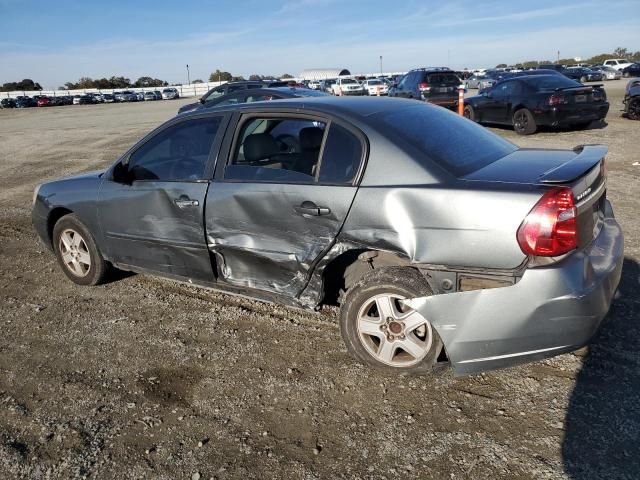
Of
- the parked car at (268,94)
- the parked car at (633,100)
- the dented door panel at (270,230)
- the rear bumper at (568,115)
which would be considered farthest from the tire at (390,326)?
the parked car at (633,100)

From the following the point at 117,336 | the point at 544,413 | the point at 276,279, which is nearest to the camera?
the point at 544,413

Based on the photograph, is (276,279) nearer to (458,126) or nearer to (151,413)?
(151,413)

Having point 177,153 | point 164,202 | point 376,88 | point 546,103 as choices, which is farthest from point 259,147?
point 376,88

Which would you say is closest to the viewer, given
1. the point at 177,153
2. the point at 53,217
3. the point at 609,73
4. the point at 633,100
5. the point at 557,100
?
the point at 177,153

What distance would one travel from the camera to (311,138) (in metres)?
3.66

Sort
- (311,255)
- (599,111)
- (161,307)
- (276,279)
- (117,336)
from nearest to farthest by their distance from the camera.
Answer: (311,255), (276,279), (117,336), (161,307), (599,111)

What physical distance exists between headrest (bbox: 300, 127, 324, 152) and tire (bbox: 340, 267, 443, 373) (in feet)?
3.12

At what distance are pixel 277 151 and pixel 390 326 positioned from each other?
1.51 m

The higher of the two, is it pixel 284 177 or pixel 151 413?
pixel 284 177

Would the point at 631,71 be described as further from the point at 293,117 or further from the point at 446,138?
the point at 293,117

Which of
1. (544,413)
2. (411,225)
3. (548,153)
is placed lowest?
(544,413)

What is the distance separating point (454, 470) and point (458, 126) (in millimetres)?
2276

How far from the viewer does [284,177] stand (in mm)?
3523

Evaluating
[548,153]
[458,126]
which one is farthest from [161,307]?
[548,153]
